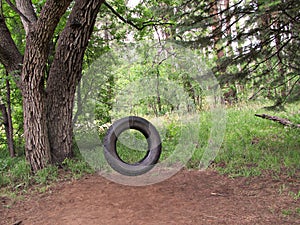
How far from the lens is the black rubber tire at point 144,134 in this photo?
4.66m

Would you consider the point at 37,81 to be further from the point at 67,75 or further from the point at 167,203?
the point at 167,203

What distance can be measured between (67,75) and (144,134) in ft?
6.40

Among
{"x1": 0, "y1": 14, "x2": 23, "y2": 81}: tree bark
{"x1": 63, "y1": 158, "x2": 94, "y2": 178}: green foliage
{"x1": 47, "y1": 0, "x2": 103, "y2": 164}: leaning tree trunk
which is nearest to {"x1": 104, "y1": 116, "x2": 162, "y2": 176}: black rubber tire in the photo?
{"x1": 63, "y1": 158, "x2": 94, "y2": 178}: green foliage

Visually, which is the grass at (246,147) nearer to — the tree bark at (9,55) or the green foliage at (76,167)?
the green foliage at (76,167)

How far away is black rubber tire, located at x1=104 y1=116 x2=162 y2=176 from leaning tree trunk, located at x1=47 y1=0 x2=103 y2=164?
4.29ft

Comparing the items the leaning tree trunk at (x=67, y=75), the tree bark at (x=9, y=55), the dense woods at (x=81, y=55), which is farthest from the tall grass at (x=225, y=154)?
the tree bark at (x=9, y=55)

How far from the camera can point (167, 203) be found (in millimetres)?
3754

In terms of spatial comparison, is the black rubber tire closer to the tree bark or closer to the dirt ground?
the dirt ground

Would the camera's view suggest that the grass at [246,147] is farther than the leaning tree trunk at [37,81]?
No

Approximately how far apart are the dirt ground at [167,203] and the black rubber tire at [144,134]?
1.07 feet

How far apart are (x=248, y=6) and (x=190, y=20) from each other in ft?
3.19

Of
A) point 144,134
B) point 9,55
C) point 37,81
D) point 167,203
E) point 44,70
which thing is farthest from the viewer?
point 9,55

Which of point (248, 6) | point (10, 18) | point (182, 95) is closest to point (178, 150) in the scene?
point (182, 95)

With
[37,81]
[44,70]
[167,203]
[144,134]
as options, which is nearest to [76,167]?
[144,134]
